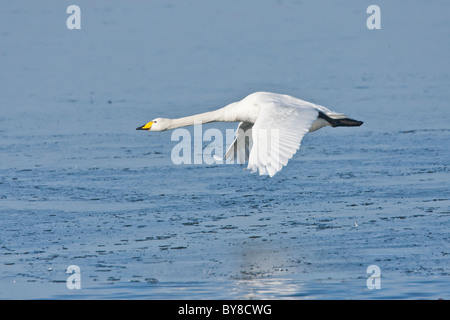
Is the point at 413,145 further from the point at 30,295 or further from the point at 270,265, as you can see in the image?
the point at 30,295

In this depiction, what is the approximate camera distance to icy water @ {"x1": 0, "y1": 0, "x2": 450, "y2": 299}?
8.16 m

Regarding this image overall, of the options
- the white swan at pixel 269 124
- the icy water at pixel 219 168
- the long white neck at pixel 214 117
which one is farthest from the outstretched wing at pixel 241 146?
the icy water at pixel 219 168

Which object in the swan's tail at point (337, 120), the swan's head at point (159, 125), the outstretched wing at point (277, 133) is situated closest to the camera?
the outstretched wing at point (277, 133)

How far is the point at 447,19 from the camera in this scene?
2084 centimetres

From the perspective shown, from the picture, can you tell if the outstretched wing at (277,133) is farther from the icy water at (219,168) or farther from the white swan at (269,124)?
the icy water at (219,168)

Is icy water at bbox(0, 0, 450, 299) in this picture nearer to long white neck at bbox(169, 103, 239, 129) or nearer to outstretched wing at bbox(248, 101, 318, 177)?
long white neck at bbox(169, 103, 239, 129)

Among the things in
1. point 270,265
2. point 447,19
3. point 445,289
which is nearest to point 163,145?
point 270,265

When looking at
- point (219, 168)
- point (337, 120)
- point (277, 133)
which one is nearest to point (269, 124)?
point (277, 133)

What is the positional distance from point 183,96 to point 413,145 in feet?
13.6

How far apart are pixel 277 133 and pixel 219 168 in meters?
3.79

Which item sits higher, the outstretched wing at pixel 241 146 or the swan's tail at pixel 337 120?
the swan's tail at pixel 337 120

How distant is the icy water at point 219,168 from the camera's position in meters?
8.16

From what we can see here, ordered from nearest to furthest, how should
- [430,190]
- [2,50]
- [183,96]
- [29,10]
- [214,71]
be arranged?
[430,190] → [183,96] → [214,71] → [2,50] → [29,10]

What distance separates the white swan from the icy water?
0.85 m
